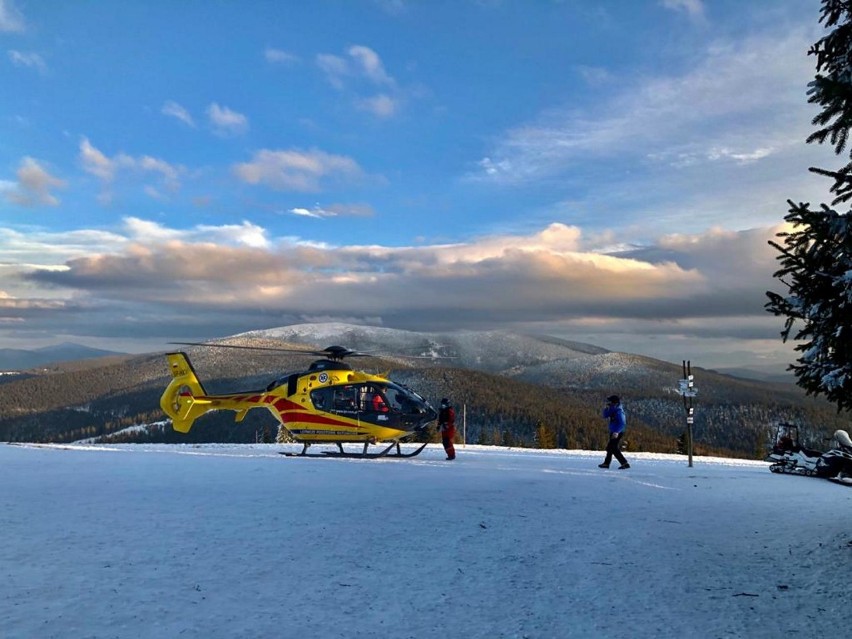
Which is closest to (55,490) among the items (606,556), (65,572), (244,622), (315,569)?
(65,572)

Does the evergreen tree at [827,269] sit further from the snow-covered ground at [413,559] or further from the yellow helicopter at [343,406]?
the yellow helicopter at [343,406]

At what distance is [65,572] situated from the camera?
22.3 feet

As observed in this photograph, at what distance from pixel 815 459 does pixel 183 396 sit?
21207 mm

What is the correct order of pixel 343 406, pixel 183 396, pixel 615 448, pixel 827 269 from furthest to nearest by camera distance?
pixel 183 396
pixel 343 406
pixel 615 448
pixel 827 269

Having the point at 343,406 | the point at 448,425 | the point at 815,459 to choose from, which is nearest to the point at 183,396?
the point at 343,406

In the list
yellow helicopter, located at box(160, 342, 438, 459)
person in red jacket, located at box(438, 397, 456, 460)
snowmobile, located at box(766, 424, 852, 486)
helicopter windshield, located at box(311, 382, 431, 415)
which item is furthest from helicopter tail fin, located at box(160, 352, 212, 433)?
snowmobile, located at box(766, 424, 852, 486)

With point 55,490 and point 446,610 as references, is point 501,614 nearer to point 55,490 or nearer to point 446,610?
point 446,610

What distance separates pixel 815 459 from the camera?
17.1 meters

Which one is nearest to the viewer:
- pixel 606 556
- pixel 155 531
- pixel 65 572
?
pixel 65 572

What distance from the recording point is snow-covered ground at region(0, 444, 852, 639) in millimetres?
5875

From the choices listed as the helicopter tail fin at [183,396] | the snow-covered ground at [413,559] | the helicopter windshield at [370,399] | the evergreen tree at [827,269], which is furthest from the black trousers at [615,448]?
the helicopter tail fin at [183,396]

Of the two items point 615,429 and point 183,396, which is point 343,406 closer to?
point 183,396

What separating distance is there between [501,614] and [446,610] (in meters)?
0.55

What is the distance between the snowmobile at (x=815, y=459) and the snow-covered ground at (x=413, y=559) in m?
4.12
